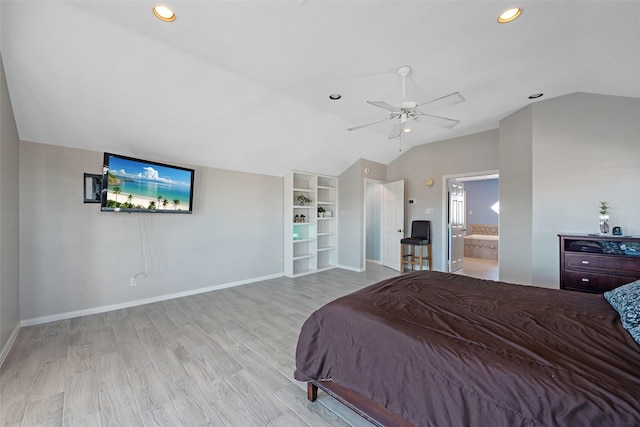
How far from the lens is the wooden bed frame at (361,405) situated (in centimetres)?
136

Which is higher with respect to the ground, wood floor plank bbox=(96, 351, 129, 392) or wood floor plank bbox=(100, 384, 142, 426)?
wood floor plank bbox=(96, 351, 129, 392)

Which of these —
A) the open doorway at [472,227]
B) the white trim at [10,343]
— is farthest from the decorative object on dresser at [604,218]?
the white trim at [10,343]

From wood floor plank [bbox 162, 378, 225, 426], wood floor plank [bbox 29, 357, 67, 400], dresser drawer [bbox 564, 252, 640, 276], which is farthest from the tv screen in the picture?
dresser drawer [bbox 564, 252, 640, 276]

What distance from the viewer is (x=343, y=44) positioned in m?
2.25

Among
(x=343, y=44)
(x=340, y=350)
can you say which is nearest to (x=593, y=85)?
(x=343, y=44)

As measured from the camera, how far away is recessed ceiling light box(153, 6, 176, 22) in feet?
6.11

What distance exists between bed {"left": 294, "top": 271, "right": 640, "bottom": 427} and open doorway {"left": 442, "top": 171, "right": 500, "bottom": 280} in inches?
133

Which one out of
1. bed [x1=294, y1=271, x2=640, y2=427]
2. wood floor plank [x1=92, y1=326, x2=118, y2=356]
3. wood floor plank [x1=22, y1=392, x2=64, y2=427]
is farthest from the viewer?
wood floor plank [x1=92, y1=326, x2=118, y2=356]

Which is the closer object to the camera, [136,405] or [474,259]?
[136,405]

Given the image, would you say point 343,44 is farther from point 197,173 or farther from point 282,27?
point 197,173

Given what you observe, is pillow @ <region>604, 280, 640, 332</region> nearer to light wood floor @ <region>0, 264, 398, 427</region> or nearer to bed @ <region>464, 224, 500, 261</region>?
light wood floor @ <region>0, 264, 398, 427</region>

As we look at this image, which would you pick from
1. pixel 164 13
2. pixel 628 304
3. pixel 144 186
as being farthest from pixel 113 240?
pixel 628 304

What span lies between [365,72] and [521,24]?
4.40 ft

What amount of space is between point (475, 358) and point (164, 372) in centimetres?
234
